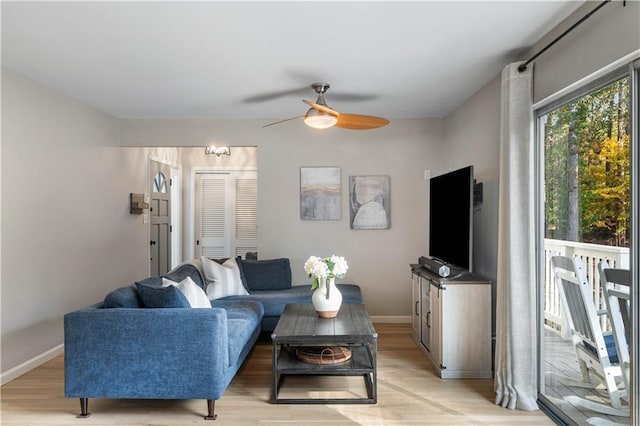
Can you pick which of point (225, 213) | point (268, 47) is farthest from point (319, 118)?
point (225, 213)

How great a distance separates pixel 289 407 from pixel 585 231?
85.4 inches

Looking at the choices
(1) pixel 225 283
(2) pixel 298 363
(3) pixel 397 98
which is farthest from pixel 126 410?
(3) pixel 397 98

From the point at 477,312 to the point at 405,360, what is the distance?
33.6 inches

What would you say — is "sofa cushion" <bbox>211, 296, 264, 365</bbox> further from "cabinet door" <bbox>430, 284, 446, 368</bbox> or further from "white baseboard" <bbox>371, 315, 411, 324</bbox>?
"white baseboard" <bbox>371, 315, 411, 324</bbox>

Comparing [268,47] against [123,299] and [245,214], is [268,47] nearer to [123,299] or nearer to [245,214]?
[123,299]

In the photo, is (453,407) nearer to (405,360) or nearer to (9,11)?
(405,360)

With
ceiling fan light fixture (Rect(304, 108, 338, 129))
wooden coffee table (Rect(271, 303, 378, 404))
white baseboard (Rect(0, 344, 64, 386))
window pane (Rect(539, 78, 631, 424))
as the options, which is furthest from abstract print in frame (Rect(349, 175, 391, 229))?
white baseboard (Rect(0, 344, 64, 386))

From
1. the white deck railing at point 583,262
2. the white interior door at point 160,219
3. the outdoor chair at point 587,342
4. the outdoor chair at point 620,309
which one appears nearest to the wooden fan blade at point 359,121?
the white deck railing at point 583,262

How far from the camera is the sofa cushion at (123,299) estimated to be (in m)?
2.89

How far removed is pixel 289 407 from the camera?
2.93 meters

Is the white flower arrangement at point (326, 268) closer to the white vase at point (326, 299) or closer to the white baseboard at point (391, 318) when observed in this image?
the white vase at point (326, 299)

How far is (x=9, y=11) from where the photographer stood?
2430 millimetres

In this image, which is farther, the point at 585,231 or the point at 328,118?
the point at 328,118

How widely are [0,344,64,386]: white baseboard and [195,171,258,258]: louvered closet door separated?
339 centimetres
